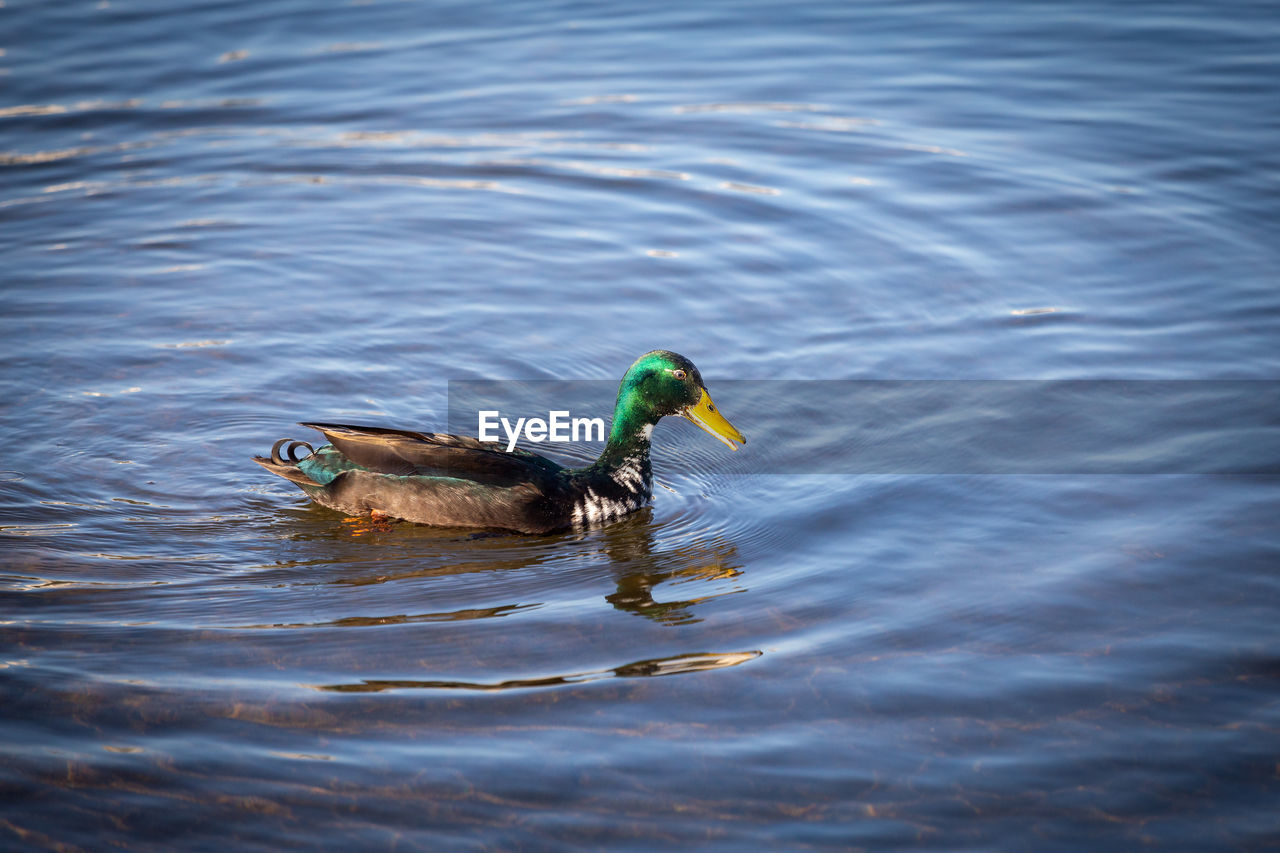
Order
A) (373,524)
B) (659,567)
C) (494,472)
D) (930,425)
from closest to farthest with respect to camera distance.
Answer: (659,567), (494,472), (373,524), (930,425)

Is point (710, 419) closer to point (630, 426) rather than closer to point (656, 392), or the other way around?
point (656, 392)

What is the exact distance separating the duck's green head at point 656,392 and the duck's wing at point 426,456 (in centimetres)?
59

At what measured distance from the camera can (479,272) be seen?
11344mm

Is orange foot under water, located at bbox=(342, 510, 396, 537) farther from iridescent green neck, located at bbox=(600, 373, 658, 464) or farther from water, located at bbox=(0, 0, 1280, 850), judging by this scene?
iridescent green neck, located at bbox=(600, 373, 658, 464)

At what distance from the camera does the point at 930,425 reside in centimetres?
884

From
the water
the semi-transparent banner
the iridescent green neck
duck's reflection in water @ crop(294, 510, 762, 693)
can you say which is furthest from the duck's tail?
the iridescent green neck

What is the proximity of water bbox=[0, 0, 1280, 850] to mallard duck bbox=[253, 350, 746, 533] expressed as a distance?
16cm

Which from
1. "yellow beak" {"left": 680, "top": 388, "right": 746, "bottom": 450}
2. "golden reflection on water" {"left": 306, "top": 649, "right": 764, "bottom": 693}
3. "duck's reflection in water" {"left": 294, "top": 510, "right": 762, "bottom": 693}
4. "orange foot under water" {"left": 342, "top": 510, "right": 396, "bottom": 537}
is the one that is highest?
"yellow beak" {"left": 680, "top": 388, "right": 746, "bottom": 450}

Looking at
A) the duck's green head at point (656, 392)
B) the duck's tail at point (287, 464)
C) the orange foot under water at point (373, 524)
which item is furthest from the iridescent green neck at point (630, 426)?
the duck's tail at point (287, 464)

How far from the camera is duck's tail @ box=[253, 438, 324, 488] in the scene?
780 centimetres

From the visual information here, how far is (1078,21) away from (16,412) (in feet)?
44.9
